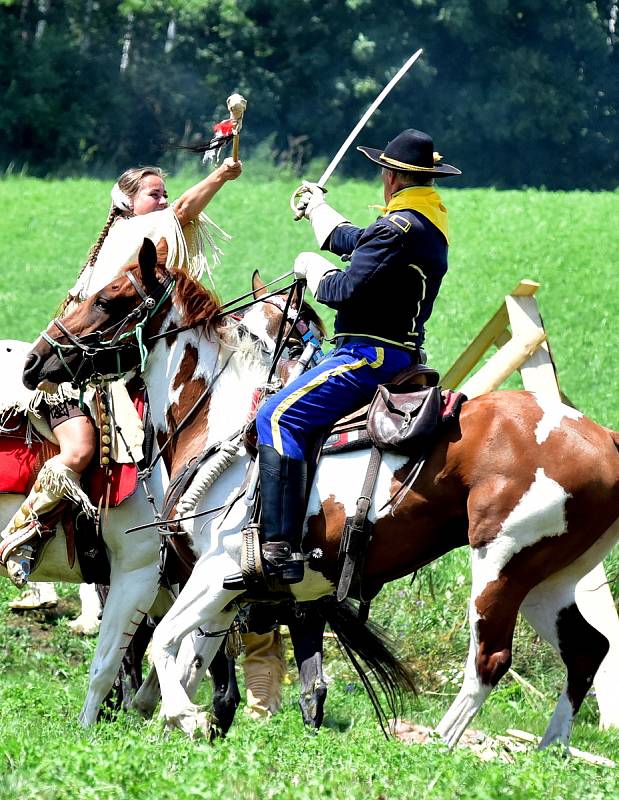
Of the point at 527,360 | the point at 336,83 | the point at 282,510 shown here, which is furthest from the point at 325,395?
the point at 336,83

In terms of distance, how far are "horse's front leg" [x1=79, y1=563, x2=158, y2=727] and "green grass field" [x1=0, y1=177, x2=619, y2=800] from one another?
28 centimetres

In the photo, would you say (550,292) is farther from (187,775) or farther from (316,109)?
(316,109)

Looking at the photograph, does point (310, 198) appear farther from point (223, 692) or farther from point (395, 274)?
point (223, 692)

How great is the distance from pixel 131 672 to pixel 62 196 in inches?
931

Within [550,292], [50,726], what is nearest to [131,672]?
[50,726]

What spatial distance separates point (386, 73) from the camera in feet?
146

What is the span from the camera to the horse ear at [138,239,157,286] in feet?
22.5

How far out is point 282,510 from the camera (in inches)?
246

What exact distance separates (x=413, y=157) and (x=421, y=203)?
24cm

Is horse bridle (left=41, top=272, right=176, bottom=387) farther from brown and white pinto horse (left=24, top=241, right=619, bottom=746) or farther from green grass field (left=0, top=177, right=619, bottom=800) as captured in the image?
green grass field (left=0, top=177, right=619, bottom=800)

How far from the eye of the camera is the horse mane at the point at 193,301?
706 cm

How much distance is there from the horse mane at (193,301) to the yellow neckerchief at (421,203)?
1224 millimetres

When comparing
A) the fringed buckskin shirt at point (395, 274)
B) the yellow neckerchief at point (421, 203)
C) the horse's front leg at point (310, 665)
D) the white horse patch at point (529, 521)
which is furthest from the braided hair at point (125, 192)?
the white horse patch at point (529, 521)

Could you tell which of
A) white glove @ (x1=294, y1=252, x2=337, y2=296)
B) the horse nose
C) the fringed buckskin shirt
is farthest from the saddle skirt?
the horse nose
